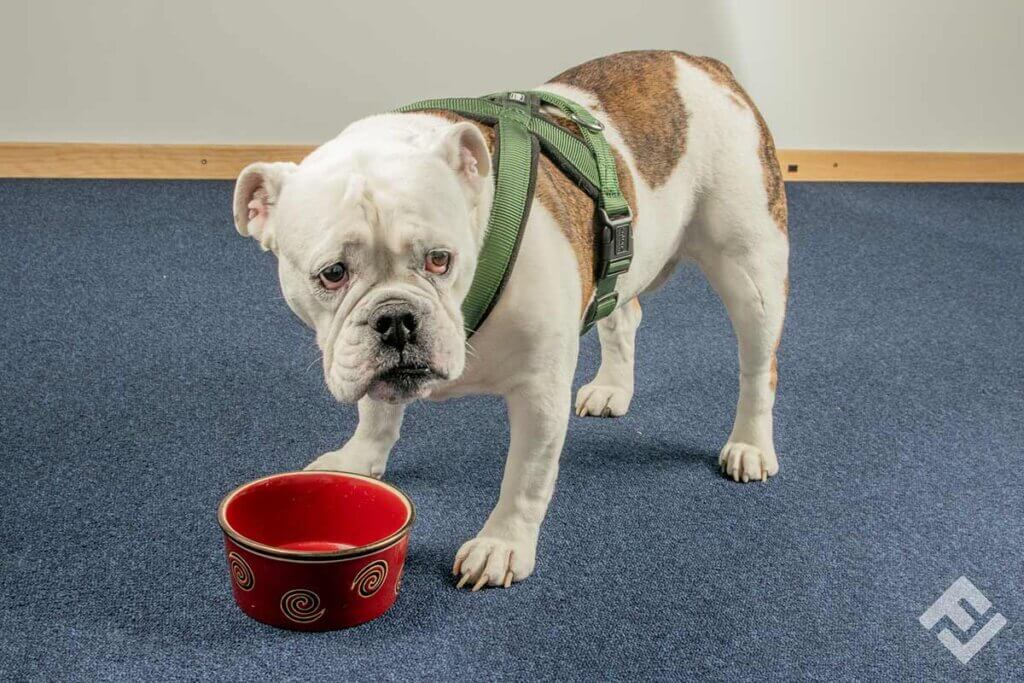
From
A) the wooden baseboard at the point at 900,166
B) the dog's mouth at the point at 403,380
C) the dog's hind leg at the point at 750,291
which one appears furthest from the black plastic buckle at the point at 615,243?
the wooden baseboard at the point at 900,166

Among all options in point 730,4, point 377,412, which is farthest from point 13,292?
point 730,4

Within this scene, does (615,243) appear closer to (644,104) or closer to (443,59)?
(644,104)

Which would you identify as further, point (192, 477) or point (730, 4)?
point (730, 4)

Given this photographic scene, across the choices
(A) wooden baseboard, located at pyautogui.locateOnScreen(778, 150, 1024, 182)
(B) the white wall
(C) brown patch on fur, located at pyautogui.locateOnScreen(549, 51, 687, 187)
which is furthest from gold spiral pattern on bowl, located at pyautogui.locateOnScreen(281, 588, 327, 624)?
(A) wooden baseboard, located at pyautogui.locateOnScreen(778, 150, 1024, 182)

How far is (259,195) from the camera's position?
1523 millimetres

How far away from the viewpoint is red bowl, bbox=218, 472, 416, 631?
1.43 m

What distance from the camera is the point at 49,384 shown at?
2.35 metres

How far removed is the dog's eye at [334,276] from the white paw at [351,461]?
2.13 feet

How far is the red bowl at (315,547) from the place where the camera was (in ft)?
4.69

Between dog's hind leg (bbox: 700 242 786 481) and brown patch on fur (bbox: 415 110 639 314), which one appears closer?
brown patch on fur (bbox: 415 110 639 314)

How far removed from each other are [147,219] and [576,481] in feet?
6.99

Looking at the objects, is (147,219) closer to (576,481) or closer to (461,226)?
(576,481)

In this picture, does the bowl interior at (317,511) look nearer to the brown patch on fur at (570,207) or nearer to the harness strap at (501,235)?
the harness strap at (501,235)

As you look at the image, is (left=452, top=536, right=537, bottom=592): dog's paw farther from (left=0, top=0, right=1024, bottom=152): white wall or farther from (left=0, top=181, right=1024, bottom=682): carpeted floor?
(left=0, top=0, right=1024, bottom=152): white wall
